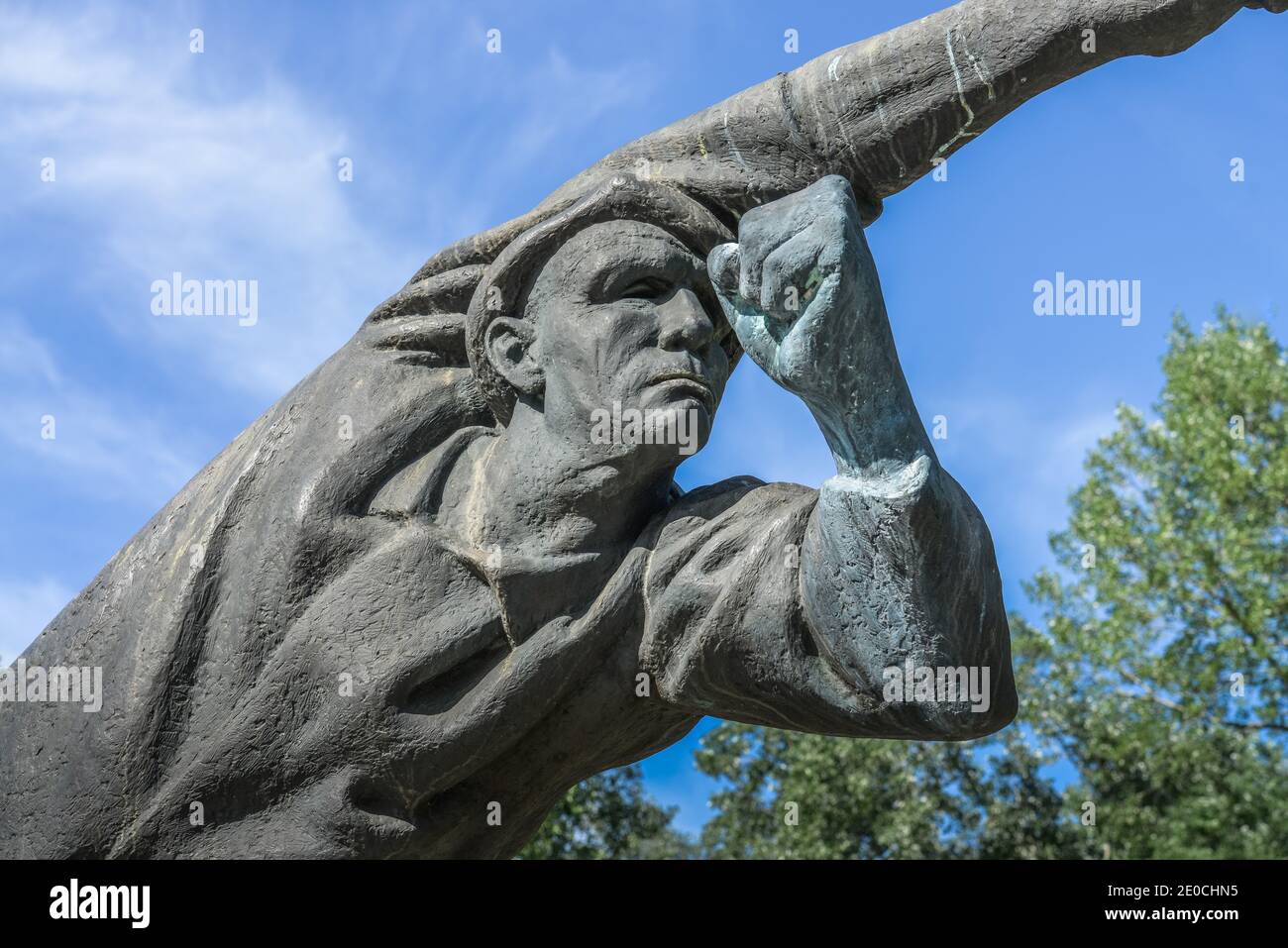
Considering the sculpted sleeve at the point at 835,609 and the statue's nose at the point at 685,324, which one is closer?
the sculpted sleeve at the point at 835,609

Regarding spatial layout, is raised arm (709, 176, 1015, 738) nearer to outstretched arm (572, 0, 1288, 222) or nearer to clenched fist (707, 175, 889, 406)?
clenched fist (707, 175, 889, 406)

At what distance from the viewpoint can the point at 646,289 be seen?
4352 millimetres

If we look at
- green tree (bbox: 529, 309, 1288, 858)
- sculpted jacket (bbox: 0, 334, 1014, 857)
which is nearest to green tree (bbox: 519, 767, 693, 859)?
green tree (bbox: 529, 309, 1288, 858)

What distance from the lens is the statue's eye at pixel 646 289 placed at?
4.33 meters

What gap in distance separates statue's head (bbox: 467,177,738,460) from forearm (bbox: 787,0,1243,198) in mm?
431

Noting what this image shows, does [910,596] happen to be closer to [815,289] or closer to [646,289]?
[815,289]

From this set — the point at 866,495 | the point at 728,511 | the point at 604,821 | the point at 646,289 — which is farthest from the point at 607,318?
the point at 604,821

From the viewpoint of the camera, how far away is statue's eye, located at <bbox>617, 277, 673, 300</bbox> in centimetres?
433

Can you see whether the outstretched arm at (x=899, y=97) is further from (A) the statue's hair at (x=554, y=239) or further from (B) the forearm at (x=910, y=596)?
(B) the forearm at (x=910, y=596)

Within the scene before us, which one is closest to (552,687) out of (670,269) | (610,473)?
(610,473)

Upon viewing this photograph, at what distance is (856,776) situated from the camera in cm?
1688

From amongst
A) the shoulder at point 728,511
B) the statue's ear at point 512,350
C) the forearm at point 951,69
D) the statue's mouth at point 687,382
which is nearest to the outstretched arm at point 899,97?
the forearm at point 951,69

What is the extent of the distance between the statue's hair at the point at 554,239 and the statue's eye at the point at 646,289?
0.46 ft
